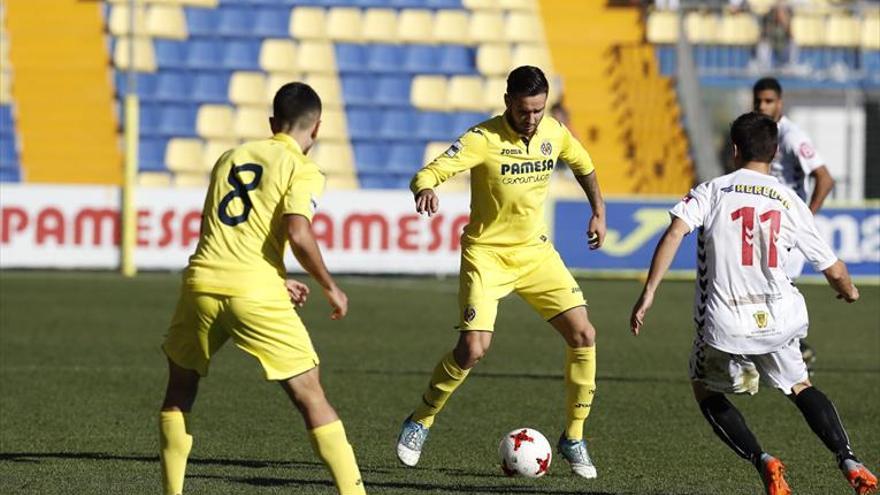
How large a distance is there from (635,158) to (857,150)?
353 cm

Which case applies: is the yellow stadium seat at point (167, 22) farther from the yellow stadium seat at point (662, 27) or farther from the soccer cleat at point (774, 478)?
the soccer cleat at point (774, 478)

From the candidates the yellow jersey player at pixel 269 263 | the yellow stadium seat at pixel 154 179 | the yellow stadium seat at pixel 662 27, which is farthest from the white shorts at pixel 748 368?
the yellow stadium seat at pixel 662 27

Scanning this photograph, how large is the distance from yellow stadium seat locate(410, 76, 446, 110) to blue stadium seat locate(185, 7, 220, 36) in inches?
123

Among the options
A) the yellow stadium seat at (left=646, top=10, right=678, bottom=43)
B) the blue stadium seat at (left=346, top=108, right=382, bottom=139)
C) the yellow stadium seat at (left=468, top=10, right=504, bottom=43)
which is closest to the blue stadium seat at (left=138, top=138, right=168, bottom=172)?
the blue stadium seat at (left=346, top=108, right=382, bottom=139)

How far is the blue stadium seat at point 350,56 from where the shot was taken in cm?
2558

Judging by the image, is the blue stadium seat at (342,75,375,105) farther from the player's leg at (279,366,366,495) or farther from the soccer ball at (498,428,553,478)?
the player's leg at (279,366,366,495)

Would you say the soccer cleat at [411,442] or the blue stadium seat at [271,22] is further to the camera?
the blue stadium seat at [271,22]

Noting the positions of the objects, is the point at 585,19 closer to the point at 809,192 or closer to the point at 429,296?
the point at 429,296

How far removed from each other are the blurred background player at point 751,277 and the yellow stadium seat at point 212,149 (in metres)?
17.4

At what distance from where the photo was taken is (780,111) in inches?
460

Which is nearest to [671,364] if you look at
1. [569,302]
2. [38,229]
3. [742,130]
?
[569,302]

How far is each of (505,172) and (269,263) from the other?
7.40ft

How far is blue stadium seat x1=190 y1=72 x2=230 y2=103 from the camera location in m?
24.9

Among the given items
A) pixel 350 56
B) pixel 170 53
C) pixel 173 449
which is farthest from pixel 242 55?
pixel 173 449
